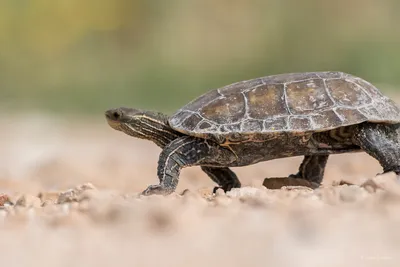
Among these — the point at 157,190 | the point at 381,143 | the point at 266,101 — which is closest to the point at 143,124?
the point at 157,190

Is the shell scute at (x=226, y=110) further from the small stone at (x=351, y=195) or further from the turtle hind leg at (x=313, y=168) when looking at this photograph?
the small stone at (x=351, y=195)

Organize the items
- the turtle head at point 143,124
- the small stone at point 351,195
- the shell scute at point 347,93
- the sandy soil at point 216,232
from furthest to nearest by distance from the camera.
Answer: the turtle head at point 143,124
the shell scute at point 347,93
the small stone at point 351,195
the sandy soil at point 216,232

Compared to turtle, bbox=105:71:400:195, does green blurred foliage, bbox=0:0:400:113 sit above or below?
above

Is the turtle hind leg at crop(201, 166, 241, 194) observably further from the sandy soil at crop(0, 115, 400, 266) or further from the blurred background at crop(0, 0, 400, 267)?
the sandy soil at crop(0, 115, 400, 266)

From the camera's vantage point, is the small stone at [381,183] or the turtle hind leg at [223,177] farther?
the turtle hind leg at [223,177]

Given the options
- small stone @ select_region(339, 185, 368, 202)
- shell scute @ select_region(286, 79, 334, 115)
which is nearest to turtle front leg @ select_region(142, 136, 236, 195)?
shell scute @ select_region(286, 79, 334, 115)

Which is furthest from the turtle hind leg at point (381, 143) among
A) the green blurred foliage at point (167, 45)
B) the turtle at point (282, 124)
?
the green blurred foliage at point (167, 45)

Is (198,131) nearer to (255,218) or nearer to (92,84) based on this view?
(255,218)
